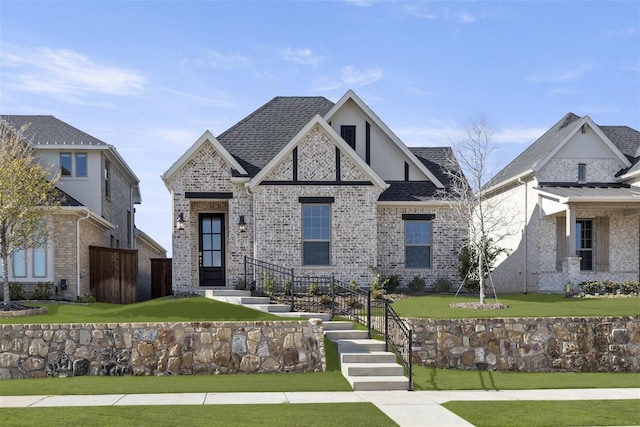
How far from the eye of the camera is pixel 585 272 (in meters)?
23.5

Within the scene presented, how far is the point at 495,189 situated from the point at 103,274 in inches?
722

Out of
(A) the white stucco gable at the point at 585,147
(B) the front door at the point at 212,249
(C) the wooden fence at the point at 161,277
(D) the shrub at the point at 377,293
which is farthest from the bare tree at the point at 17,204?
(A) the white stucco gable at the point at 585,147

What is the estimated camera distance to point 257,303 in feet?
60.2

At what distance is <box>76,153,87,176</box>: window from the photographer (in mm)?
23172

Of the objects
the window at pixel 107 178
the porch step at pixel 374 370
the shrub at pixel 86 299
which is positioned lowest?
the porch step at pixel 374 370

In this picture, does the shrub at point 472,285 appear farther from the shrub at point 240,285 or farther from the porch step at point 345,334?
the porch step at point 345,334

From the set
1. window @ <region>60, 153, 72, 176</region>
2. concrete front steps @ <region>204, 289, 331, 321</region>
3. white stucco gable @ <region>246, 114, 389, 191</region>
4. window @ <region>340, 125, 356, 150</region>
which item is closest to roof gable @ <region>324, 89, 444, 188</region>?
window @ <region>340, 125, 356, 150</region>

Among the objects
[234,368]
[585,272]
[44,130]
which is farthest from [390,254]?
[44,130]

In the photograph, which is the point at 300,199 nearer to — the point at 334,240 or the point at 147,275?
the point at 334,240

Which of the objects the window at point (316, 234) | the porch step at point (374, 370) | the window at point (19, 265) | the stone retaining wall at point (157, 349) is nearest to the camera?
the porch step at point (374, 370)

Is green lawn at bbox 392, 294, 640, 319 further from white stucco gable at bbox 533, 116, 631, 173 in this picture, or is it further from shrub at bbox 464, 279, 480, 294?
white stucco gable at bbox 533, 116, 631, 173

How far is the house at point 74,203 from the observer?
2044 cm

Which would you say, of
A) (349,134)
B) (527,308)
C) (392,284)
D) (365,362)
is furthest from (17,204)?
(527,308)

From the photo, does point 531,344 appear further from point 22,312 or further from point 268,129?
point 268,129
